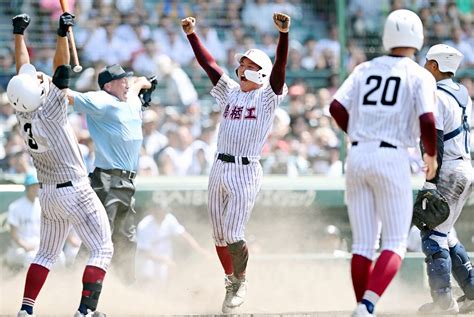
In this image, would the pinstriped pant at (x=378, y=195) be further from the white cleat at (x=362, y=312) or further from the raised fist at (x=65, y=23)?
the raised fist at (x=65, y=23)

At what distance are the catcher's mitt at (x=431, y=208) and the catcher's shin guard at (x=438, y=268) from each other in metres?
0.24

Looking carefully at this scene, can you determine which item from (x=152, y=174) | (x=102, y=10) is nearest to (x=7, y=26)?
(x=102, y=10)

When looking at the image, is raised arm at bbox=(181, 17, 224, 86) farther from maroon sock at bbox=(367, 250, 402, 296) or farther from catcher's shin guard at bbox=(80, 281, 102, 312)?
maroon sock at bbox=(367, 250, 402, 296)

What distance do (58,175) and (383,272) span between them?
253cm

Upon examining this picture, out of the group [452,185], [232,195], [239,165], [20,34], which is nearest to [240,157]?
[239,165]

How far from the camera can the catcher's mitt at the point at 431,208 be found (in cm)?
834

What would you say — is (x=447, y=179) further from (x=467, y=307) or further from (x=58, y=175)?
(x=58, y=175)

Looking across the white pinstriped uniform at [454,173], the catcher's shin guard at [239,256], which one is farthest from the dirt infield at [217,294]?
the white pinstriped uniform at [454,173]

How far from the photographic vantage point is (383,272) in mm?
6711

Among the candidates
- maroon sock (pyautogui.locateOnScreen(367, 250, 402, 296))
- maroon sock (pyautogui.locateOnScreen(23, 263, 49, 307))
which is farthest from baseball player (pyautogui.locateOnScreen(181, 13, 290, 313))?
maroon sock (pyautogui.locateOnScreen(367, 250, 402, 296))

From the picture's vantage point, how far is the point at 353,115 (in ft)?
22.8

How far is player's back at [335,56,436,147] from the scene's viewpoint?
6.76m

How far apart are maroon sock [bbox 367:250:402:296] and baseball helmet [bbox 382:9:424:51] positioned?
1.33 metres

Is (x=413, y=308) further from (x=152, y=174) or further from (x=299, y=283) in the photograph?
(x=152, y=174)
